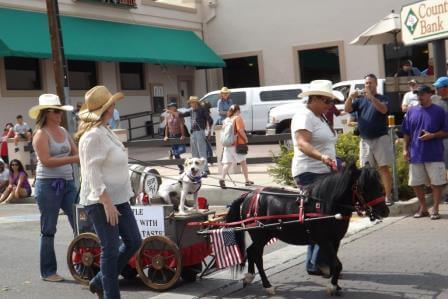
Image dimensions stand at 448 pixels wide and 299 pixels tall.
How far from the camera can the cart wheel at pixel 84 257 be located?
671 cm

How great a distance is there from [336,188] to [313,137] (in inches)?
27.1

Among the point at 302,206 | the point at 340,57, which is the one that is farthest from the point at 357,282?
the point at 340,57

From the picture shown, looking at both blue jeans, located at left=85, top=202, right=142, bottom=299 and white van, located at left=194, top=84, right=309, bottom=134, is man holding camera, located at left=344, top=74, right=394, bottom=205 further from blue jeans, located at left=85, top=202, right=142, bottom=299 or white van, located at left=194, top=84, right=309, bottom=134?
white van, located at left=194, top=84, right=309, bottom=134

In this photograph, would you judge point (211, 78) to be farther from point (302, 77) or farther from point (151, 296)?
point (151, 296)

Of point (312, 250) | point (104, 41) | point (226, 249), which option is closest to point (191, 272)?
point (226, 249)

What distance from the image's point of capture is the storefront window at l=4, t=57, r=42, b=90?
24.0 meters

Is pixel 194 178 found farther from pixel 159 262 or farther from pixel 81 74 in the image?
pixel 81 74

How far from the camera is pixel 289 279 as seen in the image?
6699mm

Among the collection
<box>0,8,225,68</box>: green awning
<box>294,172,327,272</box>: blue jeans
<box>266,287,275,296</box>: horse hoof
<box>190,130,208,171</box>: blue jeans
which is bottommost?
<box>266,287,275,296</box>: horse hoof

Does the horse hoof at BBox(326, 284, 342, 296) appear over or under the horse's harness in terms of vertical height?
under

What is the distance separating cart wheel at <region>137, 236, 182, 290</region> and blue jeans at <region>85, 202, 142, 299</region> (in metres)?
0.88

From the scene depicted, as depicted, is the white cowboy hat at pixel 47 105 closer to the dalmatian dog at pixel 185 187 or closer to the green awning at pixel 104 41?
the dalmatian dog at pixel 185 187

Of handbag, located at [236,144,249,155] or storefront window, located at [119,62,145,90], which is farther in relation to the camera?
storefront window, located at [119,62,145,90]

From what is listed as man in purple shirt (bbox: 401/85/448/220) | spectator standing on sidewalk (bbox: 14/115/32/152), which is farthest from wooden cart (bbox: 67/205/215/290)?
spectator standing on sidewalk (bbox: 14/115/32/152)
